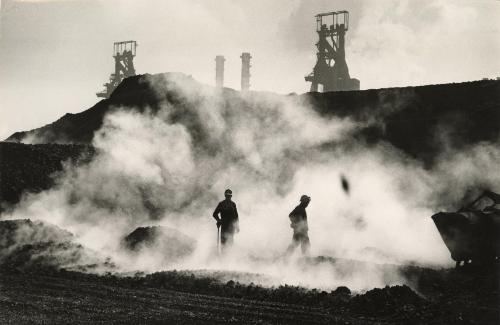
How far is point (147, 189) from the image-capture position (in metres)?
27.1

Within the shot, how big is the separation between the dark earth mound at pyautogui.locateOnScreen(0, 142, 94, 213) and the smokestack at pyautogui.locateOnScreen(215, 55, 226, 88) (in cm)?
2811

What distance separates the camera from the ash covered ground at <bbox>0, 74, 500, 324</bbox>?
8.74 meters

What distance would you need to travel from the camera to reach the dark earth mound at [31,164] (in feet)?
74.8

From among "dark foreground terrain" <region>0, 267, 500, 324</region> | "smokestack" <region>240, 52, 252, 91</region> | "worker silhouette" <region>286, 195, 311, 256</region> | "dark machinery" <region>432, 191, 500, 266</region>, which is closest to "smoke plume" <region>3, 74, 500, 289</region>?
"worker silhouette" <region>286, 195, 311, 256</region>

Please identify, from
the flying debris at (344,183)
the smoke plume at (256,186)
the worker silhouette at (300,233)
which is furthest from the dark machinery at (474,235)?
the flying debris at (344,183)

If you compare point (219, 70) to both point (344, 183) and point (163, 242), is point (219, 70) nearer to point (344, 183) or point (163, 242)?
point (344, 183)

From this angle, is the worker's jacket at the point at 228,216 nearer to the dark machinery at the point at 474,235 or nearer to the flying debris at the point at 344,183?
the dark machinery at the point at 474,235

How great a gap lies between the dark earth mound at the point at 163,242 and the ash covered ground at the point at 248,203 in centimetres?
5

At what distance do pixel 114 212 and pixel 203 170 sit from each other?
22.8 ft

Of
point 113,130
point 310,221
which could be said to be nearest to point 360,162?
point 310,221

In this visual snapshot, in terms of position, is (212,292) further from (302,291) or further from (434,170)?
(434,170)

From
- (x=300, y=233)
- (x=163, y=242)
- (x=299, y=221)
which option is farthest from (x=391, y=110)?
(x=163, y=242)

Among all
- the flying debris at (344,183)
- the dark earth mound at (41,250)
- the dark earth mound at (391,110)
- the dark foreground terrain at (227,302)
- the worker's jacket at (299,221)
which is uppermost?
the dark earth mound at (391,110)

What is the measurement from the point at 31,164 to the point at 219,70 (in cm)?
3284
